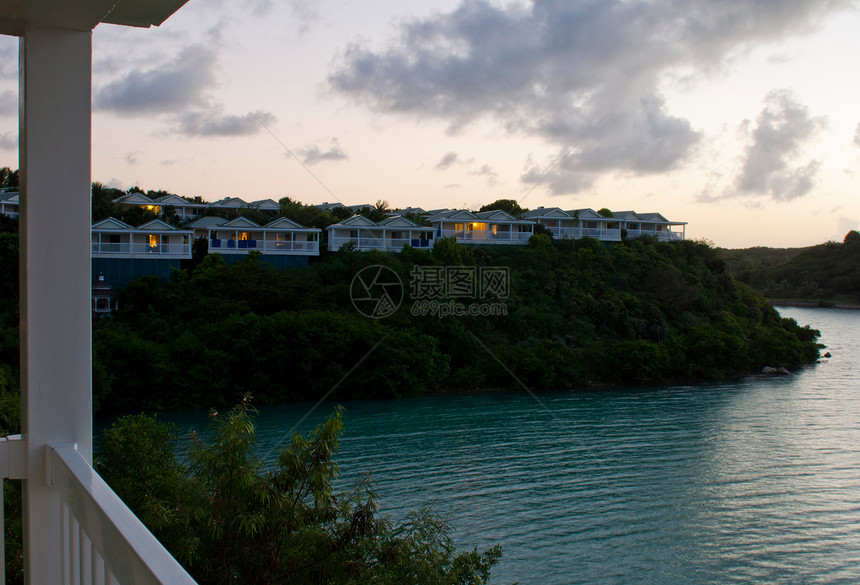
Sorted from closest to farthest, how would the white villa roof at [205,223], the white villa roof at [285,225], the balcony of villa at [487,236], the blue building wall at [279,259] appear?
the blue building wall at [279,259]
the white villa roof at [285,225]
the white villa roof at [205,223]
the balcony of villa at [487,236]

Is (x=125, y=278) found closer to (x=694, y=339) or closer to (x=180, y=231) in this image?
(x=180, y=231)

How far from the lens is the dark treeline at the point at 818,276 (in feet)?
222

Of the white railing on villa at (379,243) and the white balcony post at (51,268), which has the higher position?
the white railing on villa at (379,243)

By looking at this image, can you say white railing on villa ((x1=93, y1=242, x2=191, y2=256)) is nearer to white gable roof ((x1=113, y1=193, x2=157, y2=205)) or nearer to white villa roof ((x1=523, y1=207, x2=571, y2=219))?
white gable roof ((x1=113, y1=193, x2=157, y2=205))

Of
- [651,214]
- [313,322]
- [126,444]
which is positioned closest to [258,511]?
[126,444]

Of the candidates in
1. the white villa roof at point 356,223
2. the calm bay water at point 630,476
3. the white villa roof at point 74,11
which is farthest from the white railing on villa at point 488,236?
the white villa roof at point 74,11

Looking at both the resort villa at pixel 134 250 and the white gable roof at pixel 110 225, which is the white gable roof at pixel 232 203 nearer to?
the resort villa at pixel 134 250

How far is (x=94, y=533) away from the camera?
1232mm

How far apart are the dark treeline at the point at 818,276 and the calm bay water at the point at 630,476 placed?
1770 inches

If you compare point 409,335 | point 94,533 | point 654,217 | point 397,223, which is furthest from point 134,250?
point 654,217

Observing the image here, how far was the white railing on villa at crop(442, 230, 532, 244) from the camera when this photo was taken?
1491 inches

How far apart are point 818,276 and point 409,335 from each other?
6056 cm

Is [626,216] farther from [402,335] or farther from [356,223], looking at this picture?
[402,335]

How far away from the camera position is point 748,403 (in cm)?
2639
